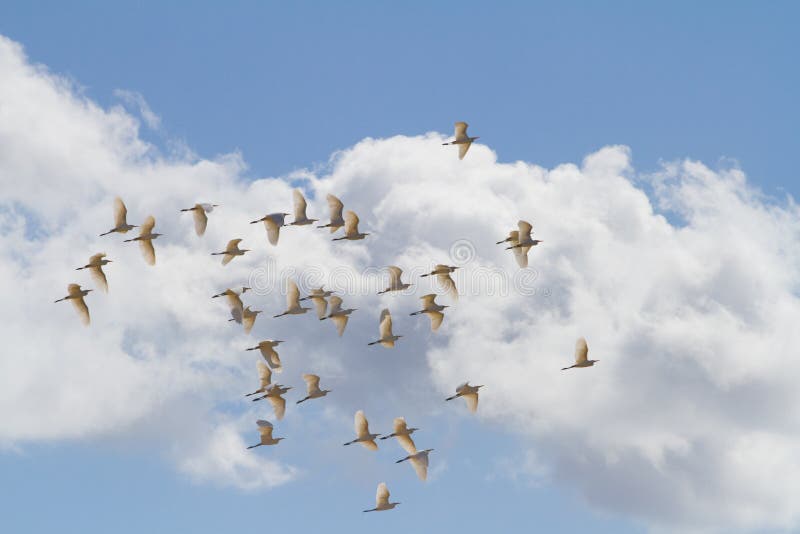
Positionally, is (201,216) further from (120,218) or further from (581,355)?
(581,355)

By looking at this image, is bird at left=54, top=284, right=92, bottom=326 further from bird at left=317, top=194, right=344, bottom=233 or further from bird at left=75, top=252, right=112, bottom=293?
bird at left=317, top=194, right=344, bottom=233

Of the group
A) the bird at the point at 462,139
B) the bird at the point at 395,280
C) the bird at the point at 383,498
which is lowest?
the bird at the point at 383,498

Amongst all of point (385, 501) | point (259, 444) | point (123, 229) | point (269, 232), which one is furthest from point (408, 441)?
point (123, 229)

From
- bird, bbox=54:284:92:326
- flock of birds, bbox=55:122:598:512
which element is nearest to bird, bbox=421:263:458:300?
flock of birds, bbox=55:122:598:512

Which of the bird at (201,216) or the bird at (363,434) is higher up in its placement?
the bird at (201,216)

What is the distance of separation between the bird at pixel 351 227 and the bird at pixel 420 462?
17177mm

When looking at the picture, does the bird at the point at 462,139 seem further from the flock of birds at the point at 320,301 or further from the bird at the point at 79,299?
the bird at the point at 79,299

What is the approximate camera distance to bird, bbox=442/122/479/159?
318 ft

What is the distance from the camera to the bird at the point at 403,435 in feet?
321

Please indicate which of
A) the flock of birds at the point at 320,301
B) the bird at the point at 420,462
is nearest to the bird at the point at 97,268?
the flock of birds at the point at 320,301

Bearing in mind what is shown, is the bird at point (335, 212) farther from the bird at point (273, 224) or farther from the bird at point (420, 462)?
the bird at point (420, 462)

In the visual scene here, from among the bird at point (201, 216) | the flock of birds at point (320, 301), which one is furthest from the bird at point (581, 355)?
the bird at point (201, 216)

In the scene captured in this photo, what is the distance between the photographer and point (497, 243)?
318 feet

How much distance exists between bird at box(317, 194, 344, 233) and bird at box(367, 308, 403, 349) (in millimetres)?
8050
